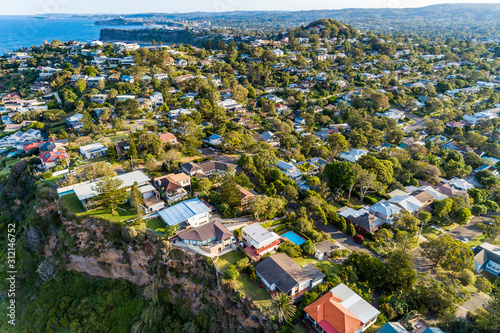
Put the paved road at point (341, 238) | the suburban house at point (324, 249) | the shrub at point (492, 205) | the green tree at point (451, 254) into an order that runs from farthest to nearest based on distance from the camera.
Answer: the shrub at point (492, 205) → the paved road at point (341, 238) → the suburban house at point (324, 249) → the green tree at point (451, 254)

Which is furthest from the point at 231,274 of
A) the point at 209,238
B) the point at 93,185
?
the point at 93,185

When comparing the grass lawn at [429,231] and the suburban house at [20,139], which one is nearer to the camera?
the grass lawn at [429,231]

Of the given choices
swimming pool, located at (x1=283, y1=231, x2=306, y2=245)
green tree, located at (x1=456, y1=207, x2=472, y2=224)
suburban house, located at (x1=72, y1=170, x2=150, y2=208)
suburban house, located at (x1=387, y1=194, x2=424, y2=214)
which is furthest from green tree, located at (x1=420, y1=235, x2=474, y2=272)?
suburban house, located at (x1=72, y1=170, x2=150, y2=208)

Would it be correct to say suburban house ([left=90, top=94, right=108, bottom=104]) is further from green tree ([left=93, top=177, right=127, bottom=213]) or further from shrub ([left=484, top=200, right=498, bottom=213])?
shrub ([left=484, top=200, right=498, bottom=213])

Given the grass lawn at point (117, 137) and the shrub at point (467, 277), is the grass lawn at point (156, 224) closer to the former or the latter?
the grass lawn at point (117, 137)

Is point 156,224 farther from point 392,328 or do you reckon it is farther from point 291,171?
point 392,328

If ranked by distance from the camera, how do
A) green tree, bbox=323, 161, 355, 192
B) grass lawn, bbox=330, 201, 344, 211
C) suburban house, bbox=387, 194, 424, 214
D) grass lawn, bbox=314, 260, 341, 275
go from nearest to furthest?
grass lawn, bbox=314, 260, 341, 275
suburban house, bbox=387, 194, 424, 214
grass lawn, bbox=330, 201, 344, 211
green tree, bbox=323, 161, 355, 192

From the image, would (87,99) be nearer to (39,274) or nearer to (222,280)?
(39,274)

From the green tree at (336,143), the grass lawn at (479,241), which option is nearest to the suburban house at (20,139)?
the green tree at (336,143)
